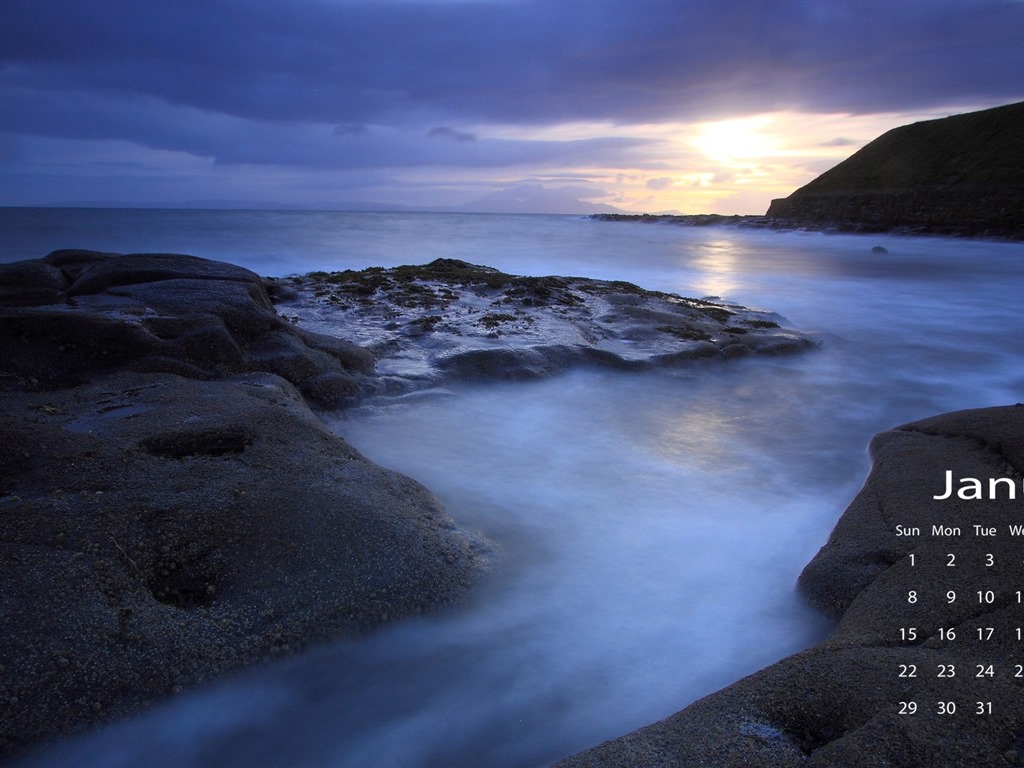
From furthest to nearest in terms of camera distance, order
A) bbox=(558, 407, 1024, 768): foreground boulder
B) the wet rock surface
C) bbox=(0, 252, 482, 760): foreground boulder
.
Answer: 1. the wet rock surface
2. bbox=(0, 252, 482, 760): foreground boulder
3. bbox=(558, 407, 1024, 768): foreground boulder

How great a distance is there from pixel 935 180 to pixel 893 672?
151 feet

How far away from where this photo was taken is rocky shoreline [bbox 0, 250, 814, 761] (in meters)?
2.32

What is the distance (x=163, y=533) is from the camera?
2.76m

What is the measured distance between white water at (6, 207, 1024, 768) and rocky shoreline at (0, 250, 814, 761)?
0.55ft

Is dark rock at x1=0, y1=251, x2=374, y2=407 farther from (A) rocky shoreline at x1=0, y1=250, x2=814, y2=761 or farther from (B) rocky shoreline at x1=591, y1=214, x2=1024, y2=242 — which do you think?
(B) rocky shoreline at x1=591, y1=214, x2=1024, y2=242

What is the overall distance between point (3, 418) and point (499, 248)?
22.2 m

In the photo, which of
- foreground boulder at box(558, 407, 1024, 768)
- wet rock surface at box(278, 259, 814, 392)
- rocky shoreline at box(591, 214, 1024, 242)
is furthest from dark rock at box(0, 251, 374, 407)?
rocky shoreline at box(591, 214, 1024, 242)

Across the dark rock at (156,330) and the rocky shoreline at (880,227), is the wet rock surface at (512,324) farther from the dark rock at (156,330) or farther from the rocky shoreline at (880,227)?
the rocky shoreline at (880,227)

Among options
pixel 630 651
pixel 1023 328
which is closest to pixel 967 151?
pixel 1023 328

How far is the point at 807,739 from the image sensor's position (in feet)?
6.19

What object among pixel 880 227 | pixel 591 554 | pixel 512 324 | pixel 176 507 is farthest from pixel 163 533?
pixel 880 227

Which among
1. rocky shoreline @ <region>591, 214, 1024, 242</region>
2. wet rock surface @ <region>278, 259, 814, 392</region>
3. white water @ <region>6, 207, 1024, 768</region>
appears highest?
rocky shoreline @ <region>591, 214, 1024, 242</region>

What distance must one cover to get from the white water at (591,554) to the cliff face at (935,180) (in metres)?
29.8

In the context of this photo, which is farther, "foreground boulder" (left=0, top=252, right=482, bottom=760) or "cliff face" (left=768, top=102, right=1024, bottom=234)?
"cliff face" (left=768, top=102, right=1024, bottom=234)
